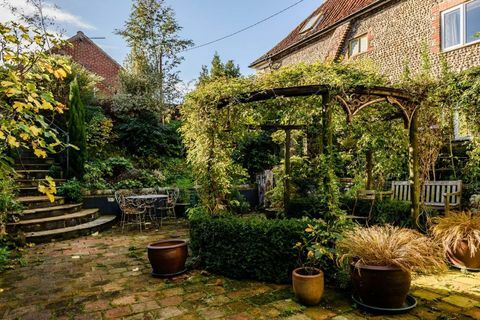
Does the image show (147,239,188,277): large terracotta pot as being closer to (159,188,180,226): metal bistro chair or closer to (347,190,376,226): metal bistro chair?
(347,190,376,226): metal bistro chair

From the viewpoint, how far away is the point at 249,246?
4215mm

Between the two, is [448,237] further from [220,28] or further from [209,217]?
[220,28]

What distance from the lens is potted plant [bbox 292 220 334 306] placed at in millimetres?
3350

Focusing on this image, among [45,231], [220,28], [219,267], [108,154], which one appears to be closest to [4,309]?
[219,267]

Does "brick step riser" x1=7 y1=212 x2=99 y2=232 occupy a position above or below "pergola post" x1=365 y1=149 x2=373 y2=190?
below

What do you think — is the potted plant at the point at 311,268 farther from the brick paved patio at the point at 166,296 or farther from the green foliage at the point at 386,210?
the green foliage at the point at 386,210

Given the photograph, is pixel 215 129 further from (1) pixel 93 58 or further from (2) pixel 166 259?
(1) pixel 93 58

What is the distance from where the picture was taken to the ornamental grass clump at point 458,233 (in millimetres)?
4297

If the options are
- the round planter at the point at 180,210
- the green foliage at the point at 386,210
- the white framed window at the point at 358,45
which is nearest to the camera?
the green foliage at the point at 386,210

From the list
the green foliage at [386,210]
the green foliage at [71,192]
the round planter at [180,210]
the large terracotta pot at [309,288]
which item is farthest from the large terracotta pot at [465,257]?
the green foliage at [71,192]

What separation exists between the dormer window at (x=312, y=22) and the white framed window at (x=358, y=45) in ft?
9.96

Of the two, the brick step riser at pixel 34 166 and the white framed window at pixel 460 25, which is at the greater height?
the white framed window at pixel 460 25

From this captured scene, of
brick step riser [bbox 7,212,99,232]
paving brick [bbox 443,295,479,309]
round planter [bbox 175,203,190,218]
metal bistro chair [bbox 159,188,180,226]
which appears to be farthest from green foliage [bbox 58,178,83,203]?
paving brick [bbox 443,295,479,309]

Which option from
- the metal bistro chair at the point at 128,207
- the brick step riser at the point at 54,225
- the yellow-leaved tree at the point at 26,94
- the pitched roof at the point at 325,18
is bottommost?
the brick step riser at the point at 54,225
